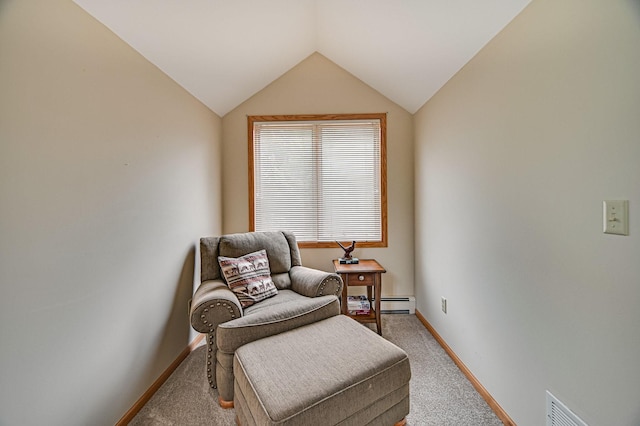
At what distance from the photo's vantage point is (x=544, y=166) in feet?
4.04

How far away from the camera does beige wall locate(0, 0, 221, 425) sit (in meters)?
1.01

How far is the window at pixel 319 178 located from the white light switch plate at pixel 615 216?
210cm

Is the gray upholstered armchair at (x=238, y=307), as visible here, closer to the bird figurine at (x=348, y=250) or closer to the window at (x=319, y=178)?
the bird figurine at (x=348, y=250)

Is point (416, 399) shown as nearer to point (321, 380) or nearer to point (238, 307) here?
point (321, 380)

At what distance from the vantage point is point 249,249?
2410 mm

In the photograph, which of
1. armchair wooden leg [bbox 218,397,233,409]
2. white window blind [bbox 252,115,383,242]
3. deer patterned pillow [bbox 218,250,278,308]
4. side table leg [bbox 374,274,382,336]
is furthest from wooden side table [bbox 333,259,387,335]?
armchair wooden leg [bbox 218,397,233,409]

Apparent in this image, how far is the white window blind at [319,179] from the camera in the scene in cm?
307

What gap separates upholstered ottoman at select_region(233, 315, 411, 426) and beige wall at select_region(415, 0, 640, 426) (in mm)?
643

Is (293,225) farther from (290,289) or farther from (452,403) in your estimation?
(452,403)

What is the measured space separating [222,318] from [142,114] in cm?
138

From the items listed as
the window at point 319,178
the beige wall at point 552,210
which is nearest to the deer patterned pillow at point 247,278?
the window at point 319,178

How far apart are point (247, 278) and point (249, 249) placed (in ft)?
1.10

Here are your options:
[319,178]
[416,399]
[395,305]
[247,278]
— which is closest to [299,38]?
[319,178]

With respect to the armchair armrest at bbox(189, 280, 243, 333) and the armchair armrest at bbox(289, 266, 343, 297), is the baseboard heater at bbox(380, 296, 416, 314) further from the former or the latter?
the armchair armrest at bbox(189, 280, 243, 333)
